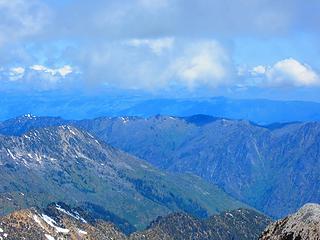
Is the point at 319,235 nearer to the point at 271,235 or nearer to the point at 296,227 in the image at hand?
the point at 296,227

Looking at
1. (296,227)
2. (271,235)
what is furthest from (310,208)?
(271,235)

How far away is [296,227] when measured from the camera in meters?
28.7

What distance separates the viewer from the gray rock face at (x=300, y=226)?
89.9 feet

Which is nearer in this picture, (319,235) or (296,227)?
(319,235)

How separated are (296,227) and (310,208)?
1137mm

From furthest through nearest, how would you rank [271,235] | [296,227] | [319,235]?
[271,235] → [296,227] → [319,235]

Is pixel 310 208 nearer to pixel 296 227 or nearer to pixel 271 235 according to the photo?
pixel 296 227

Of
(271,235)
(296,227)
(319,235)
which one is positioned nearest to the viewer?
(319,235)

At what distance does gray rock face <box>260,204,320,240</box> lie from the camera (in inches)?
1079

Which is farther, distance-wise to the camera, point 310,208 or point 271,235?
point 271,235

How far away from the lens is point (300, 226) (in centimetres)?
2839

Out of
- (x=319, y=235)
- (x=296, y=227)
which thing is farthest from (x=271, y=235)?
(x=319, y=235)

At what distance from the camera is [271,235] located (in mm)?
31141

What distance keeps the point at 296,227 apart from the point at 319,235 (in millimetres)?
2148
